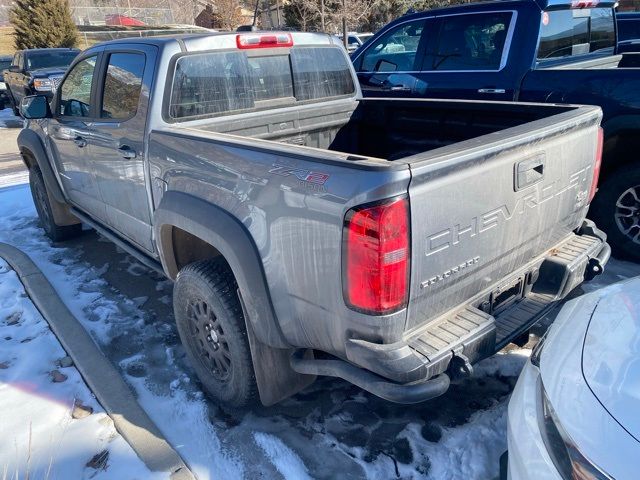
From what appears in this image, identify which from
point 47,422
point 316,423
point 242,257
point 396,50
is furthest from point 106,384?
point 396,50

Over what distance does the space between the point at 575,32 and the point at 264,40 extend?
136 inches

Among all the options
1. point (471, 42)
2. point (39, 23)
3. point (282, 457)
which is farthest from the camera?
point (39, 23)

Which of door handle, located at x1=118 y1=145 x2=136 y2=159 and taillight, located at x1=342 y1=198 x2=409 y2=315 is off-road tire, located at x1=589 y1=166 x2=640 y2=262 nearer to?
taillight, located at x1=342 y1=198 x2=409 y2=315

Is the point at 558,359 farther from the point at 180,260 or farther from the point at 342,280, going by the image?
the point at 180,260

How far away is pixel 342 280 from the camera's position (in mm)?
1966

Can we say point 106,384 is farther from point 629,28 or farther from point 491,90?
point 629,28

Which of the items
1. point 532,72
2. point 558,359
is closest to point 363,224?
point 558,359

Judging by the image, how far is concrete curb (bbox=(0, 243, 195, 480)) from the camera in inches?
97.8

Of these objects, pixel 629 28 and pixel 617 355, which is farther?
pixel 629 28

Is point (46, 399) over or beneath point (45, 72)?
beneath

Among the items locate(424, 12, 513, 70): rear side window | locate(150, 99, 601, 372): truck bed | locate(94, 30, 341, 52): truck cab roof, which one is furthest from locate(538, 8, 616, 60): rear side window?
locate(94, 30, 341, 52): truck cab roof

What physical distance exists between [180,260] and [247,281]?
1.00 metres

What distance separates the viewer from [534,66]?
4.71 meters

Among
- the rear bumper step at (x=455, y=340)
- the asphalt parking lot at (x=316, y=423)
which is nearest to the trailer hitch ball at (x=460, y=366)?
the rear bumper step at (x=455, y=340)
